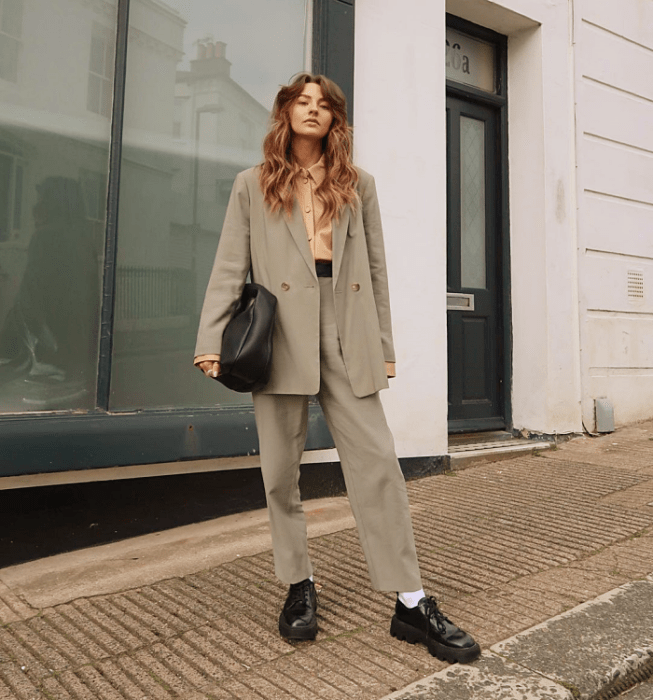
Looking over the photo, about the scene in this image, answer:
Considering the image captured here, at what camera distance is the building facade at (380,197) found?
11.3 ft

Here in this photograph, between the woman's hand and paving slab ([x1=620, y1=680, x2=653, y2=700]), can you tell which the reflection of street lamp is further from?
paving slab ([x1=620, y1=680, x2=653, y2=700])

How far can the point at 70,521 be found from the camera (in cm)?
335

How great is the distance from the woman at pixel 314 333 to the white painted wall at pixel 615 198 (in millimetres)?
4099

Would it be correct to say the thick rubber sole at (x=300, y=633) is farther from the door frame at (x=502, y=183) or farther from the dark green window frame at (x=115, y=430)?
the door frame at (x=502, y=183)

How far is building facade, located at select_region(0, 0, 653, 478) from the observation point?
345cm

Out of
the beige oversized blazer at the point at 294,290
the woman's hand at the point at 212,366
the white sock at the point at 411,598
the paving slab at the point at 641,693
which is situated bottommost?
the paving slab at the point at 641,693

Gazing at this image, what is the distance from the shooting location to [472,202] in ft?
19.2

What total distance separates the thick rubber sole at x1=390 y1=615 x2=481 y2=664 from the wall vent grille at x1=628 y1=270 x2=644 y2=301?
4966mm

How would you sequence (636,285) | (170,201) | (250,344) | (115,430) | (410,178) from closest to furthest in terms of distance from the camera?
(250,344) < (115,430) < (170,201) < (410,178) < (636,285)

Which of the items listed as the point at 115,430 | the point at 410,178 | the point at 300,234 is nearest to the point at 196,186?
the point at 115,430

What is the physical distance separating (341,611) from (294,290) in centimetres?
122

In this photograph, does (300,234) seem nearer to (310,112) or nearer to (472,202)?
(310,112)

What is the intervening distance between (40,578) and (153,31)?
2.96 metres

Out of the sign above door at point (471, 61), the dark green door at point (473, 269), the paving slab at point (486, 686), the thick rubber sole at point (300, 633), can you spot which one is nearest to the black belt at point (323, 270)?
the thick rubber sole at point (300, 633)
